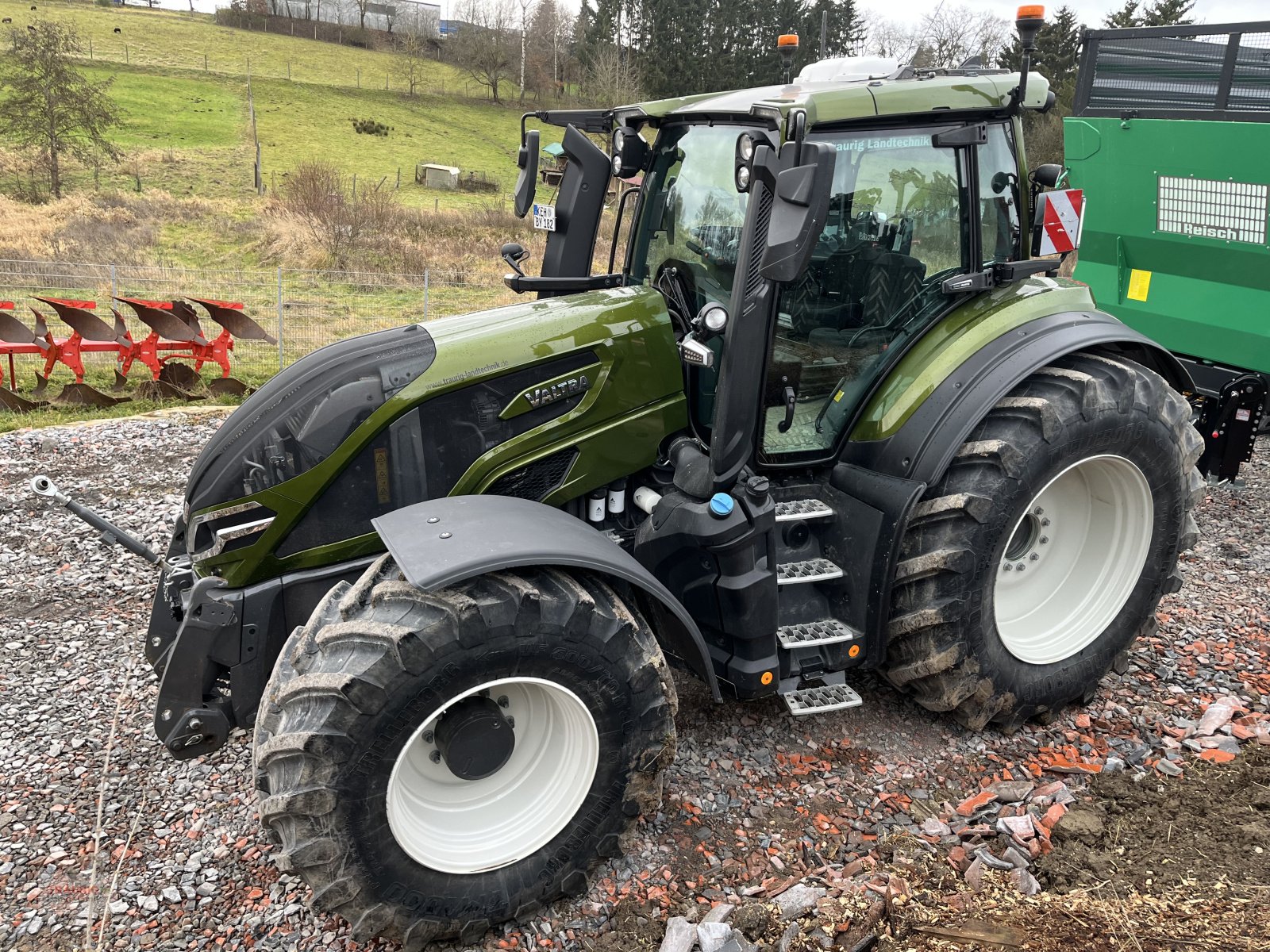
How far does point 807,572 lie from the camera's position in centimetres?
364

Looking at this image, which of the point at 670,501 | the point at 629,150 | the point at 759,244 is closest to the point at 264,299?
the point at 629,150

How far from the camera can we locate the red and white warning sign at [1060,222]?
12.8 feet

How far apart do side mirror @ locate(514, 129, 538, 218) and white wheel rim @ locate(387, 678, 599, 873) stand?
214 centimetres

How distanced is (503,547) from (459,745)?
641 millimetres

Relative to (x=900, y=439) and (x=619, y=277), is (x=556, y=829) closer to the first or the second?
(x=900, y=439)

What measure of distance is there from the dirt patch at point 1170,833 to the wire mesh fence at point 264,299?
9.75 meters

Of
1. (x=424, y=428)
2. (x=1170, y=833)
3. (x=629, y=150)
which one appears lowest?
(x=1170, y=833)

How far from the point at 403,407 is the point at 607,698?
121 centimetres

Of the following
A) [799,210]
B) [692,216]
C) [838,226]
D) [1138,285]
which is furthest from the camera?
[1138,285]

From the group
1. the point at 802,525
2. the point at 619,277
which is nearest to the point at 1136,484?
the point at 802,525

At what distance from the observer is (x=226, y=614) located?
9.95 ft

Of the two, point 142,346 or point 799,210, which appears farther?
point 142,346

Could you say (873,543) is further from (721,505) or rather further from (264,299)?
(264,299)

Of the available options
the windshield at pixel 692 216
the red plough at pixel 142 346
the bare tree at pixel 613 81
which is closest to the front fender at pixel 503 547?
the windshield at pixel 692 216
